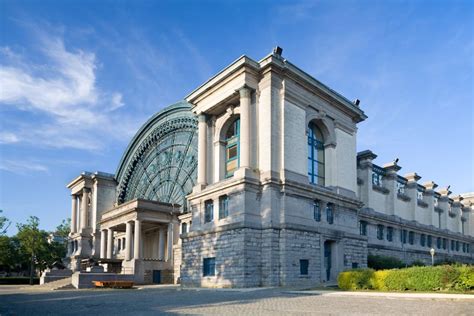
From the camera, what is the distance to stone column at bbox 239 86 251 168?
35312 mm

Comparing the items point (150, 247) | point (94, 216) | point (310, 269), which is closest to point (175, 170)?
point (150, 247)

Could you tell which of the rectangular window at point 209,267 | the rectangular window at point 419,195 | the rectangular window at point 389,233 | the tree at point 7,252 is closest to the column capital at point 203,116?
the rectangular window at point 209,267

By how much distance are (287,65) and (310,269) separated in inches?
642

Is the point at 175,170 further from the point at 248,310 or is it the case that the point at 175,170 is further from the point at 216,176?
the point at 248,310

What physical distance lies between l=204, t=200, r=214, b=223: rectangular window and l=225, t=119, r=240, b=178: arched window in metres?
3.21

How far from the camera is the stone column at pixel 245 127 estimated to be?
3531 centimetres

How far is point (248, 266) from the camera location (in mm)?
33250

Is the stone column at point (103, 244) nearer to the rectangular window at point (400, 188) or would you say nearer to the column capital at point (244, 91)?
the column capital at point (244, 91)

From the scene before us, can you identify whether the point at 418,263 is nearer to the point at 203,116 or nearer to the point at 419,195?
the point at 419,195

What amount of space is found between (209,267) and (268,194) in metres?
7.84

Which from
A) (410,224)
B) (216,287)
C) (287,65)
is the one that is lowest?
(216,287)

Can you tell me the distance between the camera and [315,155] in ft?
134

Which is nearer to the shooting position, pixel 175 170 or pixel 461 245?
pixel 175 170

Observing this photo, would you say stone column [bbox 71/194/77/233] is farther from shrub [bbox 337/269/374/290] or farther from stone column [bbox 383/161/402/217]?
shrub [bbox 337/269/374/290]
